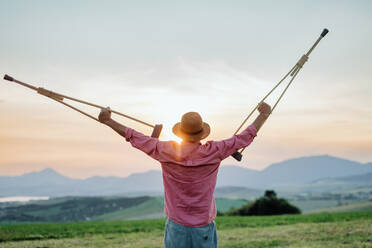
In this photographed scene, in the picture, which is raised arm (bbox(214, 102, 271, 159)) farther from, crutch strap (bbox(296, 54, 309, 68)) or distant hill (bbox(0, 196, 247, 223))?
distant hill (bbox(0, 196, 247, 223))

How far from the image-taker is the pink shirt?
156 inches

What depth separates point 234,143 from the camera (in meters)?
4.23

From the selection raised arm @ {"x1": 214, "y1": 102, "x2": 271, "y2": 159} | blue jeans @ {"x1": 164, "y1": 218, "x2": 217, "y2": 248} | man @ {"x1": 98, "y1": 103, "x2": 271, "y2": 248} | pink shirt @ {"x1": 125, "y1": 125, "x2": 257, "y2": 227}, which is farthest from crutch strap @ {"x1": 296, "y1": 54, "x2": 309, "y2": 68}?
blue jeans @ {"x1": 164, "y1": 218, "x2": 217, "y2": 248}

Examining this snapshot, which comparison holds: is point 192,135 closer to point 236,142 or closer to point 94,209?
point 236,142

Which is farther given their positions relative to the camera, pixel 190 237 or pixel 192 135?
pixel 192 135

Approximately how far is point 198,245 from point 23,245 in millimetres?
9237

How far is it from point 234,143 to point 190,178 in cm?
66

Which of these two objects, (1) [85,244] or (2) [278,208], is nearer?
(1) [85,244]

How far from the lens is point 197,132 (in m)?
4.20

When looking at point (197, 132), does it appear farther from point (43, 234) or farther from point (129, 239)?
point (43, 234)

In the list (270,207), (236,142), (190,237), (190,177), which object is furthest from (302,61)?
(270,207)

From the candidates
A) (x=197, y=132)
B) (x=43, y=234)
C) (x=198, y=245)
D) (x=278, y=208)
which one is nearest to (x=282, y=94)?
(x=197, y=132)

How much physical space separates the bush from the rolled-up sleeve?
1228 inches

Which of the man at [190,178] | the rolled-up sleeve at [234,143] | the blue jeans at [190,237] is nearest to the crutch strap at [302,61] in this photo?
the rolled-up sleeve at [234,143]
